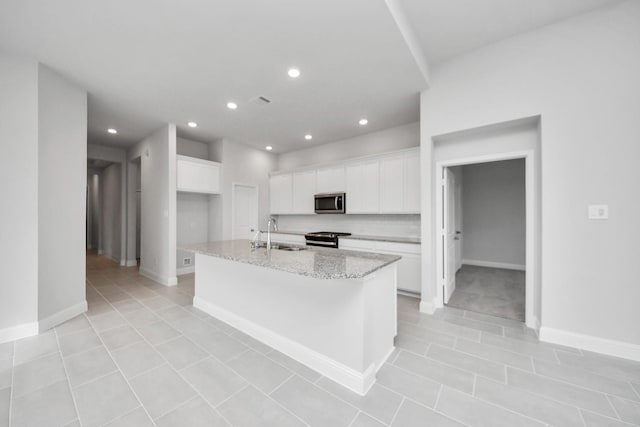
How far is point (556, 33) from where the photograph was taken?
2.35 metres

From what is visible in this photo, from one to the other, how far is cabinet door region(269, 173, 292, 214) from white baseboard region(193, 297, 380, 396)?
3.28 meters

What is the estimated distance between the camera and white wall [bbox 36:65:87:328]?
265 cm

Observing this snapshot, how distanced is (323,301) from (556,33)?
3376 millimetres

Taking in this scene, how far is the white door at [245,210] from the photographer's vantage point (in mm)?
5418

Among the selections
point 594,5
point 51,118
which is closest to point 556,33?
point 594,5

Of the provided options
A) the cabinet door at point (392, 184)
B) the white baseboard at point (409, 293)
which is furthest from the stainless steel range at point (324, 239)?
the white baseboard at point (409, 293)

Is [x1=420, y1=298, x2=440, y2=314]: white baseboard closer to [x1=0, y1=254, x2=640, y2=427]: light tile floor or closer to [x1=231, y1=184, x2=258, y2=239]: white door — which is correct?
[x1=0, y1=254, x2=640, y2=427]: light tile floor

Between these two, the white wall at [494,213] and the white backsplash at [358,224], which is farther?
the white wall at [494,213]

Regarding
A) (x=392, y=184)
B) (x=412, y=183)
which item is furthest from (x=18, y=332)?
(x=412, y=183)

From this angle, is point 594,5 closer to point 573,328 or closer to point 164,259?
point 573,328

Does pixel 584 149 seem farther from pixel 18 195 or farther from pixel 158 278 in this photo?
pixel 158 278

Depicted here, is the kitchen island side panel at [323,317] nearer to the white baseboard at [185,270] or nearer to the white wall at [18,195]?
the white wall at [18,195]

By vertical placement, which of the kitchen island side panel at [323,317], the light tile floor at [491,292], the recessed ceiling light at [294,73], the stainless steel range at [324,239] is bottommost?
the light tile floor at [491,292]

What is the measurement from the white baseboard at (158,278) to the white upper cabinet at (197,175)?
1634 mm
